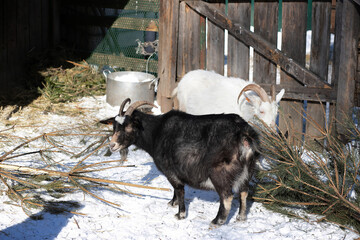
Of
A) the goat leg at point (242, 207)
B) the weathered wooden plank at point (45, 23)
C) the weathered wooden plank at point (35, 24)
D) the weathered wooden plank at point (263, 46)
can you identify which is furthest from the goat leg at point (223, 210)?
the weathered wooden plank at point (45, 23)

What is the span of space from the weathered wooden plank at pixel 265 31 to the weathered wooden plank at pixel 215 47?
2.07 feet

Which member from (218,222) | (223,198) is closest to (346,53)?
(223,198)

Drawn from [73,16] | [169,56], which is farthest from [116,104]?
[73,16]

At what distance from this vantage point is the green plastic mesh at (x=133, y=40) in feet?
29.1

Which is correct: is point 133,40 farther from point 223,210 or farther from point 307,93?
point 223,210

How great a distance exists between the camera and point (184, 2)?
25.7 ft

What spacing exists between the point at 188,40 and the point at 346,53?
8.97 ft

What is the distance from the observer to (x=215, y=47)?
757cm

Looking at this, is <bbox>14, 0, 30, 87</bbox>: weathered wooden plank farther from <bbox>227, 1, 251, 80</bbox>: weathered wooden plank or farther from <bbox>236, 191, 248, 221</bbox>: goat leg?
<bbox>236, 191, 248, 221</bbox>: goat leg

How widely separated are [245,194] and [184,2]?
4055mm

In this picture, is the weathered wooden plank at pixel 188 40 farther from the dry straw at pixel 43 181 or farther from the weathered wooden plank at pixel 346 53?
the dry straw at pixel 43 181

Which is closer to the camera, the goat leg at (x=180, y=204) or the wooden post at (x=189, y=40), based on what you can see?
the goat leg at (x=180, y=204)

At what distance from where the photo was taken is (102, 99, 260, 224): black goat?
455cm

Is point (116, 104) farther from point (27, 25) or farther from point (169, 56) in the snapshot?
point (27, 25)
